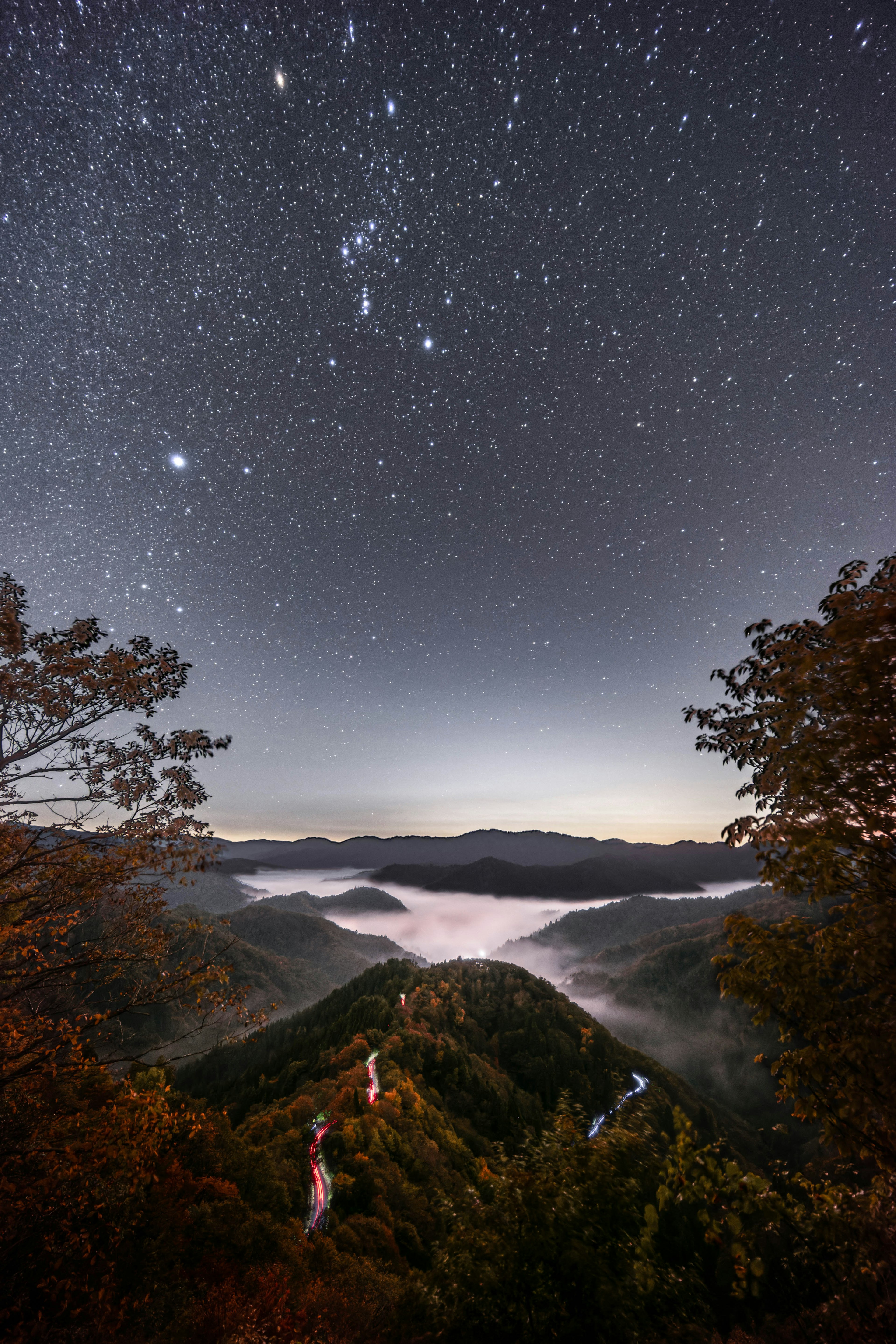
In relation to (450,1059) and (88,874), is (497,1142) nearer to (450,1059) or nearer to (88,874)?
(88,874)

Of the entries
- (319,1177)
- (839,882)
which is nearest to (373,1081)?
(319,1177)

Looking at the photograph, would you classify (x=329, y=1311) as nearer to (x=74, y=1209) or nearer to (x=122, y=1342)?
(x=122, y=1342)

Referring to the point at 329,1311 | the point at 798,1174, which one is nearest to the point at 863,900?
the point at 798,1174

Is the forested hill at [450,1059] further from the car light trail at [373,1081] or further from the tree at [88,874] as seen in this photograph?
the tree at [88,874]

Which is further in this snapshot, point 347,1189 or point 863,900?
point 347,1189

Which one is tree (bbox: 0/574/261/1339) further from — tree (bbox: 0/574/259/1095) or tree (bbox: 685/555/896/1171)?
tree (bbox: 685/555/896/1171)
